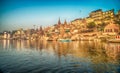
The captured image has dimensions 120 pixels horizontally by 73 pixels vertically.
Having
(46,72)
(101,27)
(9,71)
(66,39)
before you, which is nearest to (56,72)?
(46,72)

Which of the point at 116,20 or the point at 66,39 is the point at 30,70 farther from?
the point at 66,39

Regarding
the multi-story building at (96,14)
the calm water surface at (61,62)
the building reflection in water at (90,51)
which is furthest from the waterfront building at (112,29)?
the calm water surface at (61,62)

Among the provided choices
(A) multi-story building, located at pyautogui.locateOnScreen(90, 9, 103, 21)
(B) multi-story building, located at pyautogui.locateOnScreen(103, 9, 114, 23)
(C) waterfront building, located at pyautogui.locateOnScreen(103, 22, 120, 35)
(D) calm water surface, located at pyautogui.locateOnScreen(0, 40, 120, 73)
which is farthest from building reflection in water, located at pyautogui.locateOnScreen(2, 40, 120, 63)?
(C) waterfront building, located at pyautogui.locateOnScreen(103, 22, 120, 35)

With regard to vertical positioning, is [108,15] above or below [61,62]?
above

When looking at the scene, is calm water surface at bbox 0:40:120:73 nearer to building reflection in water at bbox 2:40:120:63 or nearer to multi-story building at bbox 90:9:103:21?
building reflection in water at bbox 2:40:120:63

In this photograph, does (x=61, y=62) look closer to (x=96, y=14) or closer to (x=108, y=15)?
(x=108, y=15)

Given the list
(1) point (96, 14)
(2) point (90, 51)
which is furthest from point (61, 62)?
(1) point (96, 14)

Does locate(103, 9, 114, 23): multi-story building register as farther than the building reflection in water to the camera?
Yes

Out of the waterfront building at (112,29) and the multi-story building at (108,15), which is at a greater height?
the multi-story building at (108,15)

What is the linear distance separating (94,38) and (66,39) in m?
5.50

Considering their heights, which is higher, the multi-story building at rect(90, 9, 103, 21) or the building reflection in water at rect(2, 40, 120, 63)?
the multi-story building at rect(90, 9, 103, 21)

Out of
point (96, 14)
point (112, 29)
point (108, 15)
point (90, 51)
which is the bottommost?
point (90, 51)

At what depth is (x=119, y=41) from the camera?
1096 inches

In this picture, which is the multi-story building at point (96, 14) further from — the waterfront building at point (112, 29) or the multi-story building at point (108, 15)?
the waterfront building at point (112, 29)
